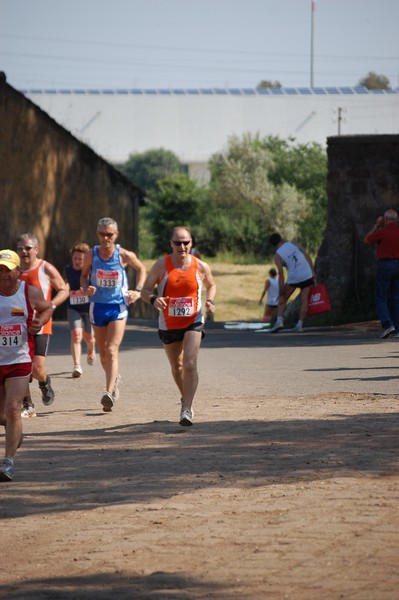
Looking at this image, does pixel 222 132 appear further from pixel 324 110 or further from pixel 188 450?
pixel 188 450

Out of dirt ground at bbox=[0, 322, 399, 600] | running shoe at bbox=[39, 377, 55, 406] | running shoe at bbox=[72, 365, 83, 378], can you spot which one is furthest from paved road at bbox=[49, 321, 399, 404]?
running shoe at bbox=[39, 377, 55, 406]

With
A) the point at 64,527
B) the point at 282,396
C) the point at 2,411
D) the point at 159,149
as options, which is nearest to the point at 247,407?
the point at 282,396

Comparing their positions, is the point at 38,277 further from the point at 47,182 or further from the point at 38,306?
the point at 47,182

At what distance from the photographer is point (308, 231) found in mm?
83812

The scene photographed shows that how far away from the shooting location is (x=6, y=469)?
9.49 meters

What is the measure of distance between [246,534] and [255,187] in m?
80.1

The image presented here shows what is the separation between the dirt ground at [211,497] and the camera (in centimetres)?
646

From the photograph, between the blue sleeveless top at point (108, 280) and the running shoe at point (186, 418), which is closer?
the running shoe at point (186, 418)

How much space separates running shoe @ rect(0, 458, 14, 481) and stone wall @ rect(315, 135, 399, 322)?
17.7 metres

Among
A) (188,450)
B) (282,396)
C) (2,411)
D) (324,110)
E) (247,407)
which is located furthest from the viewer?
(324,110)

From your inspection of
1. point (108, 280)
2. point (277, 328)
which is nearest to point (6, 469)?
point (108, 280)

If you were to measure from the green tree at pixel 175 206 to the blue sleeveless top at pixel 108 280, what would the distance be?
68675mm

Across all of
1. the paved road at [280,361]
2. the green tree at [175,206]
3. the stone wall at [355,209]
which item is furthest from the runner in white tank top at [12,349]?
the green tree at [175,206]

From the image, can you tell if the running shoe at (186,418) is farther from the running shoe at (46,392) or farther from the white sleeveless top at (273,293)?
the white sleeveless top at (273,293)
